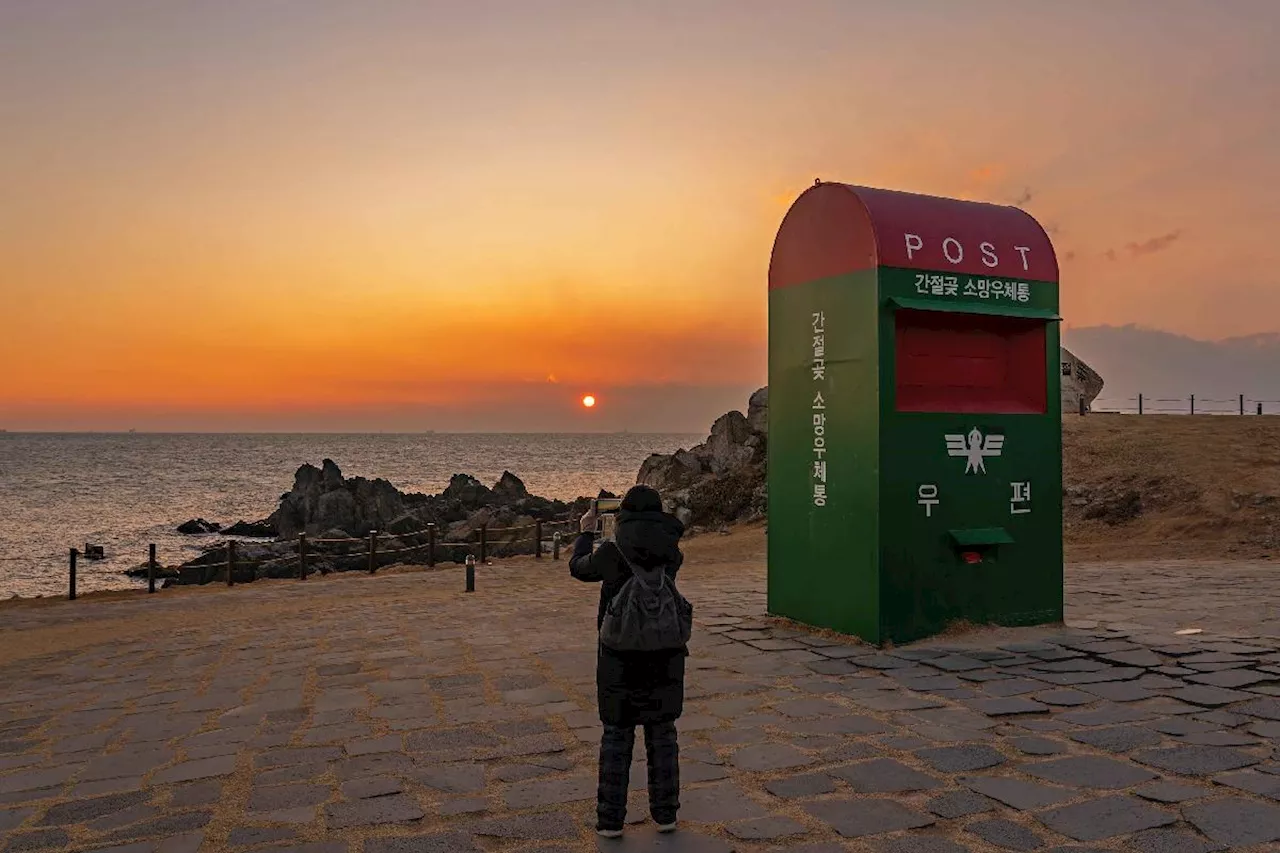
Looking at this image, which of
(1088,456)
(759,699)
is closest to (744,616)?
(759,699)

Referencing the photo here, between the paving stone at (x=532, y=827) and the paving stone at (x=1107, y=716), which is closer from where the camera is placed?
the paving stone at (x=532, y=827)

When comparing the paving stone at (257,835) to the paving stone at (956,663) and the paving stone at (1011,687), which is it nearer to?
the paving stone at (1011,687)

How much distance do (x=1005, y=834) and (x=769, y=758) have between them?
149 centimetres

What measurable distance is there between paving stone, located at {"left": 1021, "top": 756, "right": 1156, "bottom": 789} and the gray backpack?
236cm

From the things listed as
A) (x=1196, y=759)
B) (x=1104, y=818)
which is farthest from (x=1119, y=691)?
(x=1104, y=818)

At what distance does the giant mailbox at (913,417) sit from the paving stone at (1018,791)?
3.14m

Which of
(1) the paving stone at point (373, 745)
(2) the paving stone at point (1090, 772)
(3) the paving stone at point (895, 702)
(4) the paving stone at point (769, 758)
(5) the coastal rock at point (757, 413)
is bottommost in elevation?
(1) the paving stone at point (373, 745)

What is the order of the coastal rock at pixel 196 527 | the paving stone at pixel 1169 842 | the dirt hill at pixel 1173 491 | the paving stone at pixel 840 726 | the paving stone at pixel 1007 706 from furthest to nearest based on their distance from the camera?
the coastal rock at pixel 196 527
the dirt hill at pixel 1173 491
the paving stone at pixel 1007 706
the paving stone at pixel 840 726
the paving stone at pixel 1169 842

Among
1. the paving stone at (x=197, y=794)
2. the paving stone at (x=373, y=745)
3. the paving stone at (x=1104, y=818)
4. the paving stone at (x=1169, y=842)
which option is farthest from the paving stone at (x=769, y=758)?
the paving stone at (x=197, y=794)

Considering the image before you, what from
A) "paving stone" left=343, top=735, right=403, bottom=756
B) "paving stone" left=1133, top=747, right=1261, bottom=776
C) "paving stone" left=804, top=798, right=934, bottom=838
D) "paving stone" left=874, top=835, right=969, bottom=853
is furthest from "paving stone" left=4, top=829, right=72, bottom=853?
"paving stone" left=1133, top=747, right=1261, bottom=776

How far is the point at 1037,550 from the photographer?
349 inches

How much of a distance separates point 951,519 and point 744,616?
8.92 ft

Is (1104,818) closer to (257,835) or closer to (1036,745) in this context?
(1036,745)

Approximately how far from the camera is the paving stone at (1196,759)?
4.95 m
